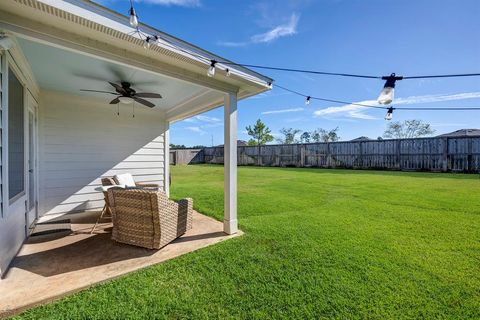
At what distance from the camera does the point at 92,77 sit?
3285mm

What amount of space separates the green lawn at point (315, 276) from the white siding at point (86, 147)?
2.92 meters

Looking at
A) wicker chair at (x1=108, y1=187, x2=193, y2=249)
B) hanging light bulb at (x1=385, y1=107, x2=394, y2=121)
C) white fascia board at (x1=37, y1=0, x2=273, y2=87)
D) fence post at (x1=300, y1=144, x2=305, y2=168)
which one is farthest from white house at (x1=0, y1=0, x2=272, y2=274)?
fence post at (x1=300, y1=144, x2=305, y2=168)

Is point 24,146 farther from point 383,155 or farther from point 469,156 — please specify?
point 469,156

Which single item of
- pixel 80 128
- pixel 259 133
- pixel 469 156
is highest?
pixel 259 133

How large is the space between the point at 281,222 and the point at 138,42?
3.22 m

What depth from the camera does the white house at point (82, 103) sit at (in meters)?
1.86

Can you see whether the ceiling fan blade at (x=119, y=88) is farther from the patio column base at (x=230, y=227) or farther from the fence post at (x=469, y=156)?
the fence post at (x=469, y=156)

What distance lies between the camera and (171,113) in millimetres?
5281

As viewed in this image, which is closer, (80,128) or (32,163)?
(32,163)

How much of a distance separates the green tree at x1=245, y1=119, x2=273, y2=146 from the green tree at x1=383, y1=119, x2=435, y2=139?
45.7 feet

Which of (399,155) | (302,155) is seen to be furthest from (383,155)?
(302,155)

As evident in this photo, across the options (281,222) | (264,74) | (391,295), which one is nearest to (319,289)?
(391,295)

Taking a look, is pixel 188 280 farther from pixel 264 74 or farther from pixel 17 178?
pixel 264 74

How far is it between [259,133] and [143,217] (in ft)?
73.2
